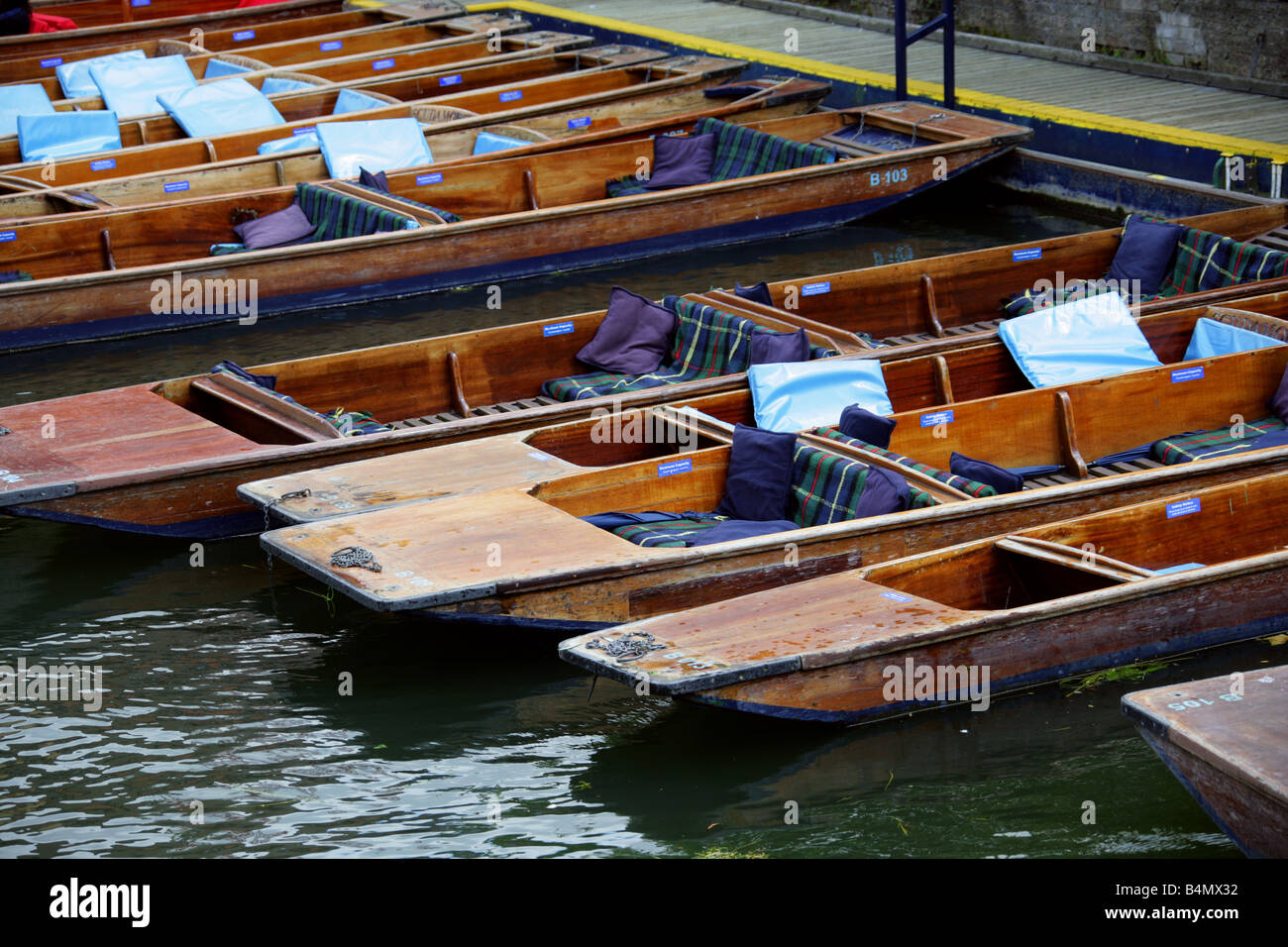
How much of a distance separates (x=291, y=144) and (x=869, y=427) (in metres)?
5.30

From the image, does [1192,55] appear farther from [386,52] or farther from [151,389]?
[151,389]

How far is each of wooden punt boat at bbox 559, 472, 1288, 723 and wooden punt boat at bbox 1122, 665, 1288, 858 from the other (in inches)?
26.0

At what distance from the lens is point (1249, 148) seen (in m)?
8.30

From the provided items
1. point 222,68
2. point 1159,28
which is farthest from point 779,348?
point 222,68

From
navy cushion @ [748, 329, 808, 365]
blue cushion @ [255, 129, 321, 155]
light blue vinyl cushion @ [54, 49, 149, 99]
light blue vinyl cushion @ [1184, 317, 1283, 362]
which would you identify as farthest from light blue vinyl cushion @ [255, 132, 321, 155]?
light blue vinyl cushion @ [1184, 317, 1283, 362]

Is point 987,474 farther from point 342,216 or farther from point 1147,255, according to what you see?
point 342,216

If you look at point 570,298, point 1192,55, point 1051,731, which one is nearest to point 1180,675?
point 1051,731

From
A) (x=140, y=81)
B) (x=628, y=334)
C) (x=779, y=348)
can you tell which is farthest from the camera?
(x=140, y=81)

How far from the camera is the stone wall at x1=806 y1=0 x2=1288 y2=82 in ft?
30.8

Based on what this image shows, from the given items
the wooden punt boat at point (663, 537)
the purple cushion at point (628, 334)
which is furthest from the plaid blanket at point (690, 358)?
the wooden punt boat at point (663, 537)

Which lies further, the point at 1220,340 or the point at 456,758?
the point at 1220,340

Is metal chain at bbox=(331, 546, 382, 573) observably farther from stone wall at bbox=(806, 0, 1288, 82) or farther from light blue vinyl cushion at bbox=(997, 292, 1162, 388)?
stone wall at bbox=(806, 0, 1288, 82)

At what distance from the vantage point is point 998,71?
1063 centimetres

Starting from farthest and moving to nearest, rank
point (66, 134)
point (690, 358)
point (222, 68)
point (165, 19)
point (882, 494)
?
point (165, 19) < point (222, 68) < point (66, 134) < point (690, 358) < point (882, 494)
